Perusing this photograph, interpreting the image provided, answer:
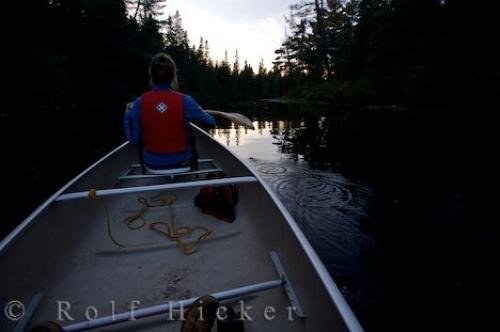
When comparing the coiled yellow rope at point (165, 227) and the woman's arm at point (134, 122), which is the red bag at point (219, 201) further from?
the woman's arm at point (134, 122)

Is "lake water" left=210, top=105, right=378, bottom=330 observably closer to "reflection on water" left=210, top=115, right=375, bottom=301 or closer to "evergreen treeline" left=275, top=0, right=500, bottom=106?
"reflection on water" left=210, top=115, right=375, bottom=301

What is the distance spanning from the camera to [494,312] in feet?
9.45

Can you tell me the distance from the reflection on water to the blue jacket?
1.02m

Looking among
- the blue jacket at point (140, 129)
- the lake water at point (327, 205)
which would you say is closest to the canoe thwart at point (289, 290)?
A: the lake water at point (327, 205)

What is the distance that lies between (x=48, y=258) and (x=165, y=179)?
2081 mm

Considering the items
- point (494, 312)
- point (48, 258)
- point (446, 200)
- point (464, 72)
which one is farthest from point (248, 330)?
point (464, 72)

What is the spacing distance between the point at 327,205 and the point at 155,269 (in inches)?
144

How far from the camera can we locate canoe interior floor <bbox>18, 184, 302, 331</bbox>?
1987 millimetres

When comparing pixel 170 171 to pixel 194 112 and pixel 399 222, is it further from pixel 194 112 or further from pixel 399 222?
pixel 399 222

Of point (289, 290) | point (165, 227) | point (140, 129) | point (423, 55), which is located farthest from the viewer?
point (423, 55)

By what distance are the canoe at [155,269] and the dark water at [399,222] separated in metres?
1.29

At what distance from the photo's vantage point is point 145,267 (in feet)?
7.95

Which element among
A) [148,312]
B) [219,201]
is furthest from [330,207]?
[148,312]

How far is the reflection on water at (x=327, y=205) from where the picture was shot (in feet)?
11.7
